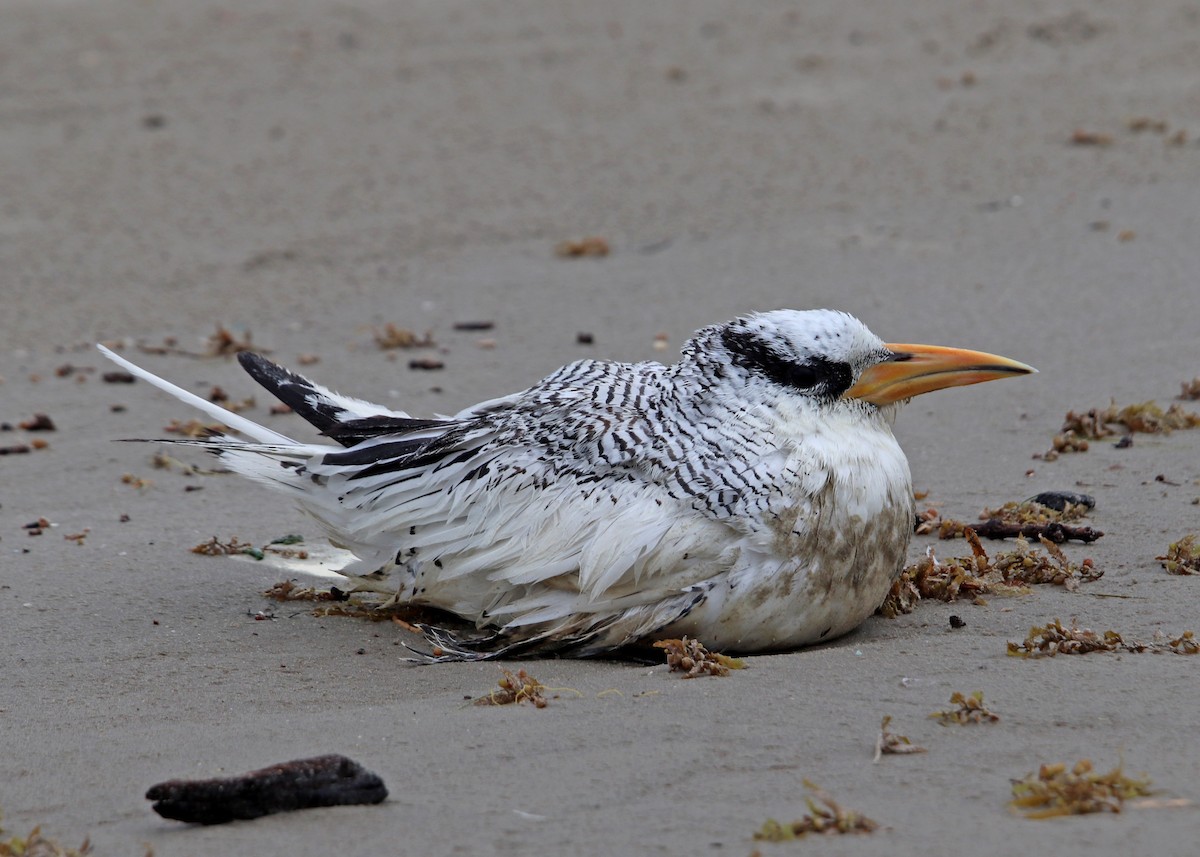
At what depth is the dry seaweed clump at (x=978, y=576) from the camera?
5578 mm

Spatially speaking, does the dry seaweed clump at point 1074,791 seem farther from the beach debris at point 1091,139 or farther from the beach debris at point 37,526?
the beach debris at point 1091,139

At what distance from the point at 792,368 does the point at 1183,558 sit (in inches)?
63.8

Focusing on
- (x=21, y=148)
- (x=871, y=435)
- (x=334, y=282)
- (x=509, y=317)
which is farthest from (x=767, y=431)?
(x=21, y=148)

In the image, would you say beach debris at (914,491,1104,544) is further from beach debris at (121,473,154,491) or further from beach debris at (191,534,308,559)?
beach debris at (121,473,154,491)

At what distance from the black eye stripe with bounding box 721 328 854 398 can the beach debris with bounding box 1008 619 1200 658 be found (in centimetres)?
106

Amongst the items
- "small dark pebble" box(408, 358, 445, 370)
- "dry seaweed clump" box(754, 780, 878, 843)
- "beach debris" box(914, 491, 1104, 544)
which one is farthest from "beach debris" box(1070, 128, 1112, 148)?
"dry seaweed clump" box(754, 780, 878, 843)

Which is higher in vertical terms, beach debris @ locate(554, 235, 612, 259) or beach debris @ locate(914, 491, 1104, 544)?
beach debris @ locate(554, 235, 612, 259)

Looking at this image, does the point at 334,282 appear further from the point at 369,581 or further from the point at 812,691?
the point at 812,691

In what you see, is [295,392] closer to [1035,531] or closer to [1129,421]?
[1035,531]

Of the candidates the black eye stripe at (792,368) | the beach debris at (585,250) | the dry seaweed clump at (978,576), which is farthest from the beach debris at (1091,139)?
the black eye stripe at (792,368)

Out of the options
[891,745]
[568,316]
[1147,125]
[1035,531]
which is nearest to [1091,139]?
[1147,125]

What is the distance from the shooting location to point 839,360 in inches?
211

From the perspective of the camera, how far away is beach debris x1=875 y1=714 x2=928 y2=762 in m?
4.16

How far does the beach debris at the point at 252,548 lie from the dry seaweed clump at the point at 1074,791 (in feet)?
12.2
